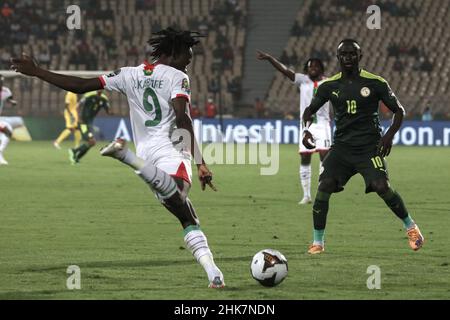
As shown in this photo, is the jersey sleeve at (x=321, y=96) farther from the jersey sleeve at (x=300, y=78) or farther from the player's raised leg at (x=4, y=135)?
the player's raised leg at (x=4, y=135)

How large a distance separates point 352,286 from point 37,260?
3453 millimetres

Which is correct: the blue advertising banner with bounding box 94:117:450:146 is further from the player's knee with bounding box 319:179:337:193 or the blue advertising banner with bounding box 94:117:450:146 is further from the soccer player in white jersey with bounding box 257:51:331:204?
the player's knee with bounding box 319:179:337:193

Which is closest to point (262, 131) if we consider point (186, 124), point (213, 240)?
point (213, 240)

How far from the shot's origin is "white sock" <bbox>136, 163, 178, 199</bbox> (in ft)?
27.9

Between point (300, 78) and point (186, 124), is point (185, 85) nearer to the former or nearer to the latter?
point (186, 124)

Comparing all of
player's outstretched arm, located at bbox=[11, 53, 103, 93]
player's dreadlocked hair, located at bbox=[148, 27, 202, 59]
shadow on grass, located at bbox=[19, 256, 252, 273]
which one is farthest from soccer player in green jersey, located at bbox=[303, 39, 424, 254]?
player's outstretched arm, located at bbox=[11, 53, 103, 93]

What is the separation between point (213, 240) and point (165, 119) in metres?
3.69

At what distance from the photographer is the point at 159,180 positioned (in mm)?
8570

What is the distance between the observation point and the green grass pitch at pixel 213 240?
8.98 m

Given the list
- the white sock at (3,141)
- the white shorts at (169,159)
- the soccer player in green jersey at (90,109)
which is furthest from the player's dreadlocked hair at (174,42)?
the soccer player in green jersey at (90,109)

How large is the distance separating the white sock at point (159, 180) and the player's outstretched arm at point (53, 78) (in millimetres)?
987

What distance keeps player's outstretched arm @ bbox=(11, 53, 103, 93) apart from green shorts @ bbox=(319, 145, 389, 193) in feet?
10.8

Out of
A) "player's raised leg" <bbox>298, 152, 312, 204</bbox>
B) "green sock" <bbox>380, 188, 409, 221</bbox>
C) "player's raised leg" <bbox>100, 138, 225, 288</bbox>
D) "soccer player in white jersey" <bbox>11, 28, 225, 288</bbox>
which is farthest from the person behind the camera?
"player's raised leg" <bbox>298, 152, 312, 204</bbox>
